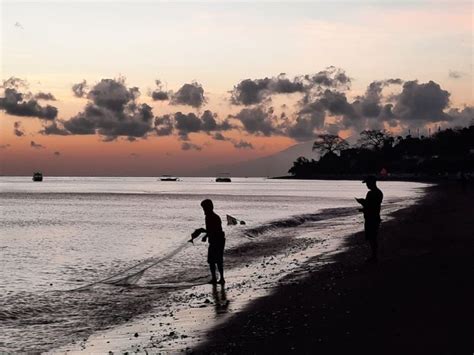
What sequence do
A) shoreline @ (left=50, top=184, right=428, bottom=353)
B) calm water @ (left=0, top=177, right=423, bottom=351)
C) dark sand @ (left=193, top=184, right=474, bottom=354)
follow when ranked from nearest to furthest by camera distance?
dark sand @ (left=193, top=184, right=474, bottom=354), shoreline @ (left=50, top=184, right=428, bottom=353), calm water @ (left=0, top=177, right=423, bottom=351)

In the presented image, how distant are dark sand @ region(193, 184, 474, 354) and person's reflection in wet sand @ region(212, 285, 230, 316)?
58 cm

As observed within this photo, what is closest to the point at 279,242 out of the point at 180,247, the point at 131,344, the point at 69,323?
the point at 180,247

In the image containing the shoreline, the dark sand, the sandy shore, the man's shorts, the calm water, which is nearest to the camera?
the dark sand

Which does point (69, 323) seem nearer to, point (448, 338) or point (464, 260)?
point (448, 338)

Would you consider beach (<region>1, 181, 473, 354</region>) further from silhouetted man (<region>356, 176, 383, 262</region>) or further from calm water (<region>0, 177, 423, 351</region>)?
silhouetted man (<region>356, 176, 383, 262</region>)

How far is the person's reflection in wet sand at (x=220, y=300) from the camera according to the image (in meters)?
12.2

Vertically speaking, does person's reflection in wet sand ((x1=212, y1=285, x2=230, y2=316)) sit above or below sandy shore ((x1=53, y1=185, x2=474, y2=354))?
below

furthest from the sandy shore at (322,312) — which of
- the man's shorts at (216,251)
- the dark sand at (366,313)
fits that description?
the man's shorts at (216,251)

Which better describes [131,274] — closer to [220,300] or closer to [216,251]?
[216,251]

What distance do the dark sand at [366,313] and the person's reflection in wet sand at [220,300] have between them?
22.7 inches

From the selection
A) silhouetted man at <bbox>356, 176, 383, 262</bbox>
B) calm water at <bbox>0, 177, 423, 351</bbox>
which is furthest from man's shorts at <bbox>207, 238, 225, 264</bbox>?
silhouetted man at <bbox>356, 176, 383, 262</bbox>

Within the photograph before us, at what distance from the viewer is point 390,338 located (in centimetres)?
850

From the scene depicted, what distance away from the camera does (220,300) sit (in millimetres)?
13492

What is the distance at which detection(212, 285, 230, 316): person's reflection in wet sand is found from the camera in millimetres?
12216
